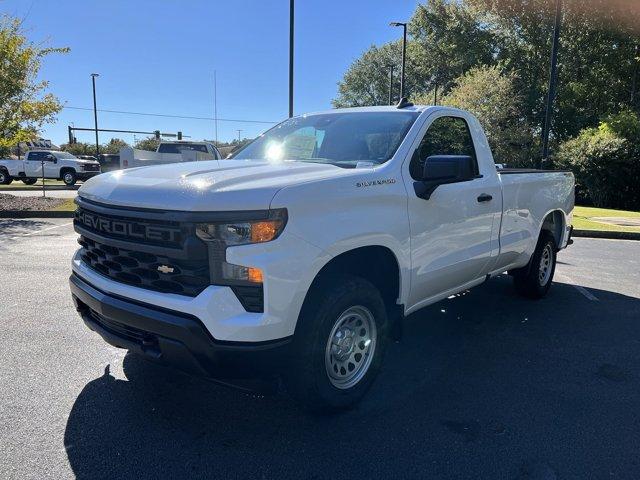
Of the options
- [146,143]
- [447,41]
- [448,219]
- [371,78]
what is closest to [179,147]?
[448,219]

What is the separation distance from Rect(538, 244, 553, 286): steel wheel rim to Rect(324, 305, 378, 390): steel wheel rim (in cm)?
340

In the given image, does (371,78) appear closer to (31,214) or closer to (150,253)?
(31,214)

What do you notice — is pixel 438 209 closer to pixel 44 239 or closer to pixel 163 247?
pixel 163 247

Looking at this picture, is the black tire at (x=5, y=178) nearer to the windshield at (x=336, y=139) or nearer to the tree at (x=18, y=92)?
the tree at (x=18, y=92)

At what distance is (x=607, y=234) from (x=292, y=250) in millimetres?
10931

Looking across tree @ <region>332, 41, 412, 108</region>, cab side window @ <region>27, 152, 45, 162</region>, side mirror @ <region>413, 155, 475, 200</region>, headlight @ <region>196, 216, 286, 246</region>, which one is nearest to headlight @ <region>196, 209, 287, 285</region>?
headlight @ <region>196, 216, 286, 246</region>

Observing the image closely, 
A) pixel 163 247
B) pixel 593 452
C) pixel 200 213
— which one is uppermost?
pixel 200 213

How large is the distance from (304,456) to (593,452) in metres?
1.65

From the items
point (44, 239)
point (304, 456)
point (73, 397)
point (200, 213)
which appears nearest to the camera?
point (200, 213)

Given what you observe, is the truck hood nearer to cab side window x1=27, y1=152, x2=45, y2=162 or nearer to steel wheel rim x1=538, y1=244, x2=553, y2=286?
steel wheel rim x1=538, y1=244, x2=553, y2=286

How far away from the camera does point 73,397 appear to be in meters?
3.43

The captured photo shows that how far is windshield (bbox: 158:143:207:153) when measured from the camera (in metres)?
19.9

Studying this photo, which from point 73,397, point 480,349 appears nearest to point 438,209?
point 480,349

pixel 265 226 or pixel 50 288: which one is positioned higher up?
pixel 265 226
